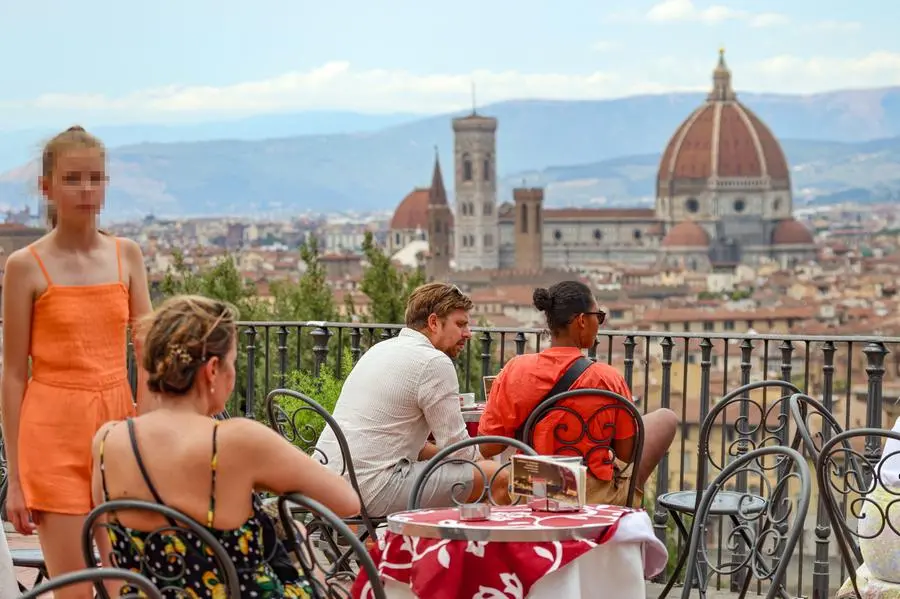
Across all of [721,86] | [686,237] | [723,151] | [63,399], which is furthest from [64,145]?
[721,86]

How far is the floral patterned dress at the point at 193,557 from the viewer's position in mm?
2467

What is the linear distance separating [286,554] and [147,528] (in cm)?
26

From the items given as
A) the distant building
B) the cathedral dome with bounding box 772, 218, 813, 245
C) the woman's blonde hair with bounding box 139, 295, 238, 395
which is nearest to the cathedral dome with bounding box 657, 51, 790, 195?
the distant building

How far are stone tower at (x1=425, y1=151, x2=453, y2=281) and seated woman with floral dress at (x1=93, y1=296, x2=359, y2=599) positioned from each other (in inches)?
4946

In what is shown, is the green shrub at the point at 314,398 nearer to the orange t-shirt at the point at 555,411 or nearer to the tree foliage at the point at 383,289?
the orange t-shirt at the point at 555,411

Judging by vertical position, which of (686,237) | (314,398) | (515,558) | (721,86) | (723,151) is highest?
(721,86)

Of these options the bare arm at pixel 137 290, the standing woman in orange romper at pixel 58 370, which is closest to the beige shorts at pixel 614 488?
the bare arm at pixel 137 290

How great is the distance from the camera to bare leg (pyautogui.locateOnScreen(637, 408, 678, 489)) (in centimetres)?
413

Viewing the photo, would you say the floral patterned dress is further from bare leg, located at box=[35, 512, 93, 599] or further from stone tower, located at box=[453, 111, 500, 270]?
stone tower, located at box=[453, 111, 500, 270]

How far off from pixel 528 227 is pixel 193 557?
13318 cm

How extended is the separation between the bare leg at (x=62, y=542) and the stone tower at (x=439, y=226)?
125m

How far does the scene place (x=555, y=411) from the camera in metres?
3.94

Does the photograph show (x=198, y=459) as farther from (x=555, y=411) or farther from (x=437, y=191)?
(x=437, y=191)

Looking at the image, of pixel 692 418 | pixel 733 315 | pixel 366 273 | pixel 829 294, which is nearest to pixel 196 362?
pixel 366 273
